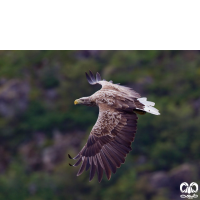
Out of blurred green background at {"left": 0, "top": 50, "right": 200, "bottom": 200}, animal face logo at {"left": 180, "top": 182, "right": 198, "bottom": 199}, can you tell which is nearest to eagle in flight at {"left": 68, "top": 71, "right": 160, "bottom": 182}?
animal face logo at {"left": 180, "top": 182, "right": 198, "bottom": 199}

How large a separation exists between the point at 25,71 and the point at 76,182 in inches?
600

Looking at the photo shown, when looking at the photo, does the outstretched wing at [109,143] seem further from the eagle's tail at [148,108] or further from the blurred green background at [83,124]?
the blurred green background at [83,124]

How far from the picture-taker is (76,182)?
31344 mm

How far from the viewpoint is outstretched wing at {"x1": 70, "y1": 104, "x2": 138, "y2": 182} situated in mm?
10539

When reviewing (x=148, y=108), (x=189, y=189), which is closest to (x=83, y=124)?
(x=189, y=189)

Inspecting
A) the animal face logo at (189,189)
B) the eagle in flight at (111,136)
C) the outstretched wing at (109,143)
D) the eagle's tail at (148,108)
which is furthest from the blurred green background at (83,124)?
the outstretched wing at (109,143)

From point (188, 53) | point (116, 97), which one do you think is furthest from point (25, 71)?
point (116, 97)

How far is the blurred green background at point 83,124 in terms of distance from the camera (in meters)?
31.3

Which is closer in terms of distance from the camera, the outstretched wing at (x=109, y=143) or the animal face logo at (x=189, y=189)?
→ the outstretched wing at (x=109, y=143)

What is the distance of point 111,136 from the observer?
10789 millimetres

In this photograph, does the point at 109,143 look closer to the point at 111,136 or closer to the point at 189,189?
the point at 111,136

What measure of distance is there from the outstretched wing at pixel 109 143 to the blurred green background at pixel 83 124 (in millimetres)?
19096

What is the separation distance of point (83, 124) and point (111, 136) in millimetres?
26517

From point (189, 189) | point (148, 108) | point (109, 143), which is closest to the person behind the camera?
point (109, 143)
